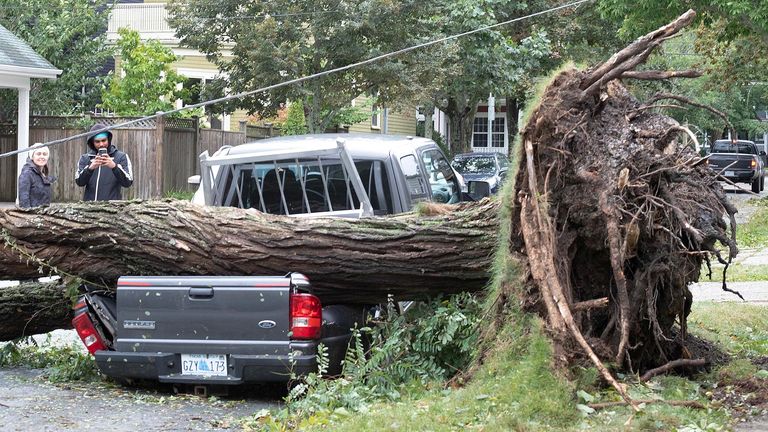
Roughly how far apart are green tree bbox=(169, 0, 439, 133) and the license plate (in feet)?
48.8

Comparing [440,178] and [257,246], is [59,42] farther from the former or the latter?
[257,246]

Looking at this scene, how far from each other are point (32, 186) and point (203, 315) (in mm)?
5565

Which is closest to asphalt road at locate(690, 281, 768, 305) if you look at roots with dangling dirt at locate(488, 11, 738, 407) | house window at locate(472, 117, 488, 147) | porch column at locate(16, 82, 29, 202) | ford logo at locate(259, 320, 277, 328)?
roots with dangling dirt at locate(488, 11, 738, 407)

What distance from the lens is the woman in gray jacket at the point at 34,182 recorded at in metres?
11.9

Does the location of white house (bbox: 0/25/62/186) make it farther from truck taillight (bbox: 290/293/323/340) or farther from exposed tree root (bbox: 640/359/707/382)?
exposed tree root (bbox: 640/359/707/382)

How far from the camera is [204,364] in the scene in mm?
7199

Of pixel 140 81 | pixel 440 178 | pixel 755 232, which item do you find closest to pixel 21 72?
pixel 140 81

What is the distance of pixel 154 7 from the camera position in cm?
3083

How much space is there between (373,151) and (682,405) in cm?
435

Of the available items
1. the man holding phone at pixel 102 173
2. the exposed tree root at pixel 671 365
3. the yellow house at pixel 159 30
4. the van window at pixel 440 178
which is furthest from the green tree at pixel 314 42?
the exposed tree root at pixel 671 365

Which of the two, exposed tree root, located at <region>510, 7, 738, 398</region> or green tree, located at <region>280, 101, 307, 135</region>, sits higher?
green tree, located at <region>280, 101, 307, 135</region>

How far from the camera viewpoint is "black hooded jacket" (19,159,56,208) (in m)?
11.9

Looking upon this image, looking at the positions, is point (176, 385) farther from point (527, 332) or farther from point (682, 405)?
point (682, 405)

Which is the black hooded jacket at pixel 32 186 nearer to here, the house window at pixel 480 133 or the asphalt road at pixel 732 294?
the asphalt road at pixel 732 294
